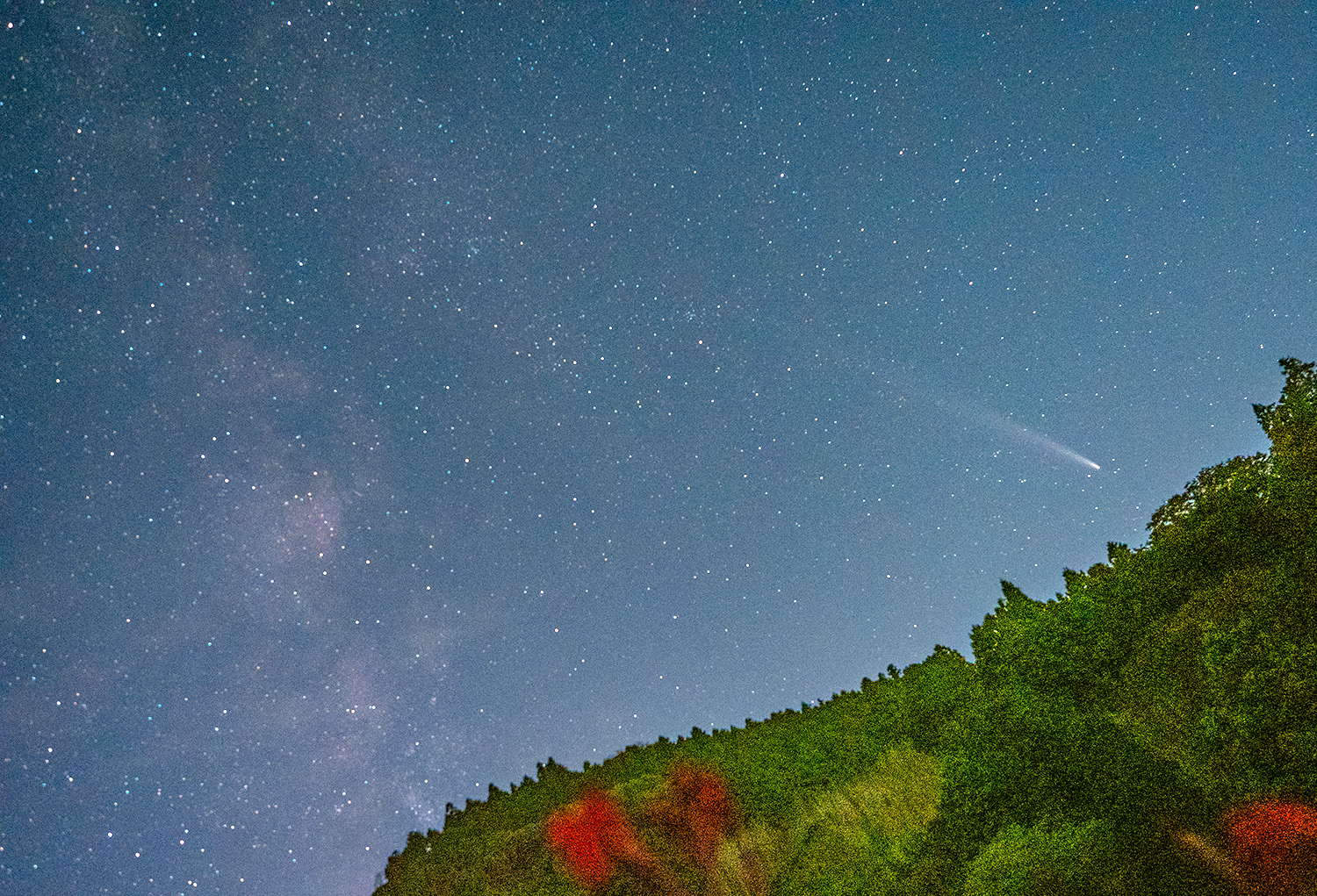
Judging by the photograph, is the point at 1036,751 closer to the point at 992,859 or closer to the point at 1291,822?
the point at 992,859

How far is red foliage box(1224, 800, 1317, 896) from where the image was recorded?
1461cm

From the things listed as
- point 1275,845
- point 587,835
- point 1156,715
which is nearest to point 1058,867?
point 1275,845

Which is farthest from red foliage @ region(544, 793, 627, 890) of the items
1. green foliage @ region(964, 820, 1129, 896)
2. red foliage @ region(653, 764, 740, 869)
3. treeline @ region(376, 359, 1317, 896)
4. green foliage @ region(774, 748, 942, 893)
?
green foliage @ region(964, 820, 1129, 896)

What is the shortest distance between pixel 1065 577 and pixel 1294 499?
1474 centimetres

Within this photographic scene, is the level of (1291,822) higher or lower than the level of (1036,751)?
lower

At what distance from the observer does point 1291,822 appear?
14648 millimetres

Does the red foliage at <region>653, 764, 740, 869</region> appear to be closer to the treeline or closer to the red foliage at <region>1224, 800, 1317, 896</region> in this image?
the treeline

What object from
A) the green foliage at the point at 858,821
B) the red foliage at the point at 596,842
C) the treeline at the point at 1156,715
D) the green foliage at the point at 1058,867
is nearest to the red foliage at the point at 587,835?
the red foliage at the point at 596,842

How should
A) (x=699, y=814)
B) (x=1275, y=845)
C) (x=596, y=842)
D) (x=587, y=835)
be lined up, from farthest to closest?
(x=699, y=814), (x=587, y=835), (x=596, y=842), (x=1275, y=845)

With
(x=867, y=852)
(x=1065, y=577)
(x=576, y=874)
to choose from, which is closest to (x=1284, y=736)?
(x=1065, y=577)

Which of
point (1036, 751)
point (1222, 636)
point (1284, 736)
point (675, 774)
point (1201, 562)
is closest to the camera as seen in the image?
point (1284, 736)

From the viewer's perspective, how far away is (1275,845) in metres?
15.1

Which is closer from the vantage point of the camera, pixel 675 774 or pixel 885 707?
pixel 885 707

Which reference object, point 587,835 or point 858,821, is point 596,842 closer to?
point 587,835
